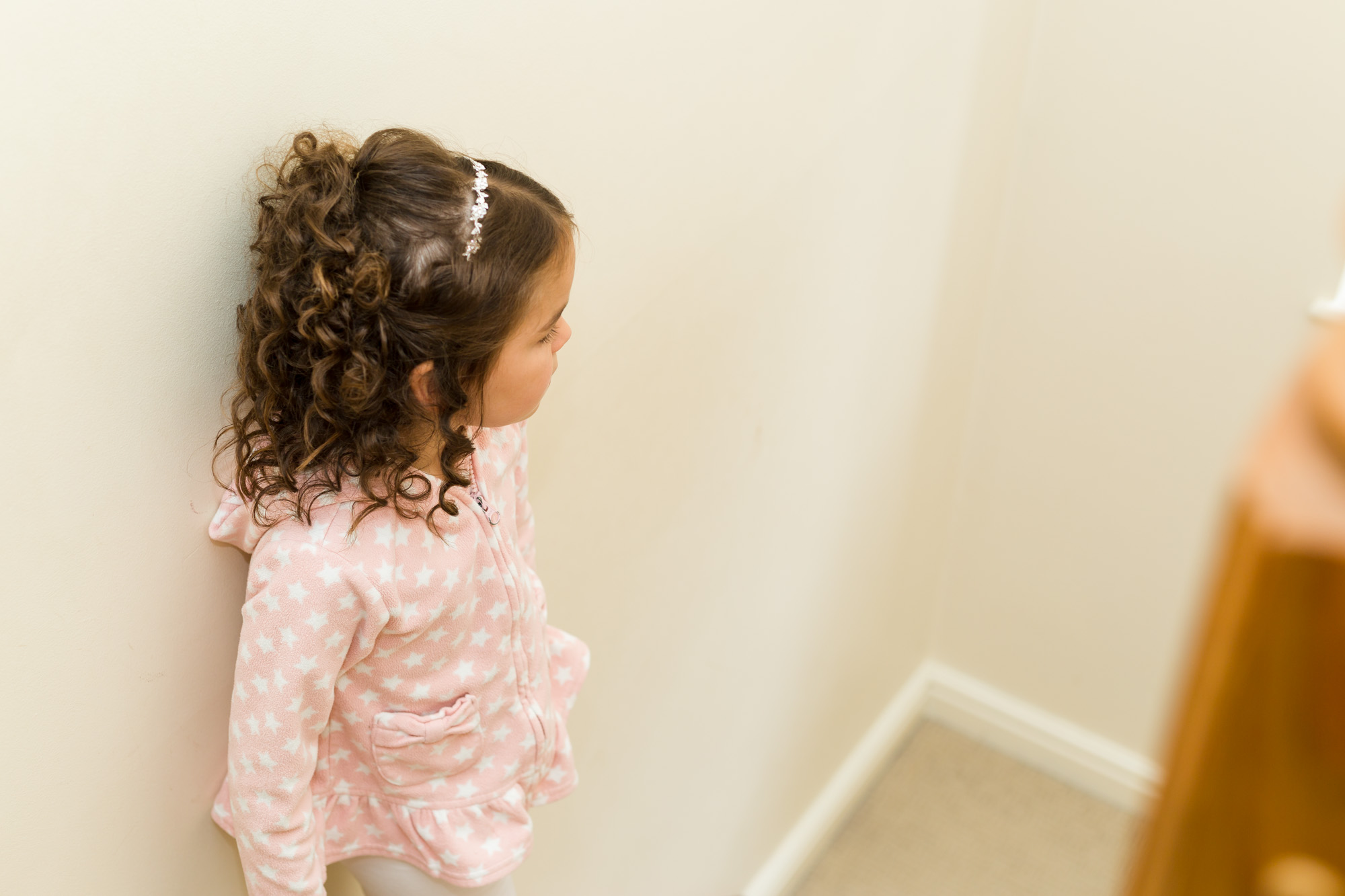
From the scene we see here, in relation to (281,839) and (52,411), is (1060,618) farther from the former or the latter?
(52,411)

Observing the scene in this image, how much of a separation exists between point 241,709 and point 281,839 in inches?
3.6

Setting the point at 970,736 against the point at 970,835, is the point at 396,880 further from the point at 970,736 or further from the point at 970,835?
the point at 970,736

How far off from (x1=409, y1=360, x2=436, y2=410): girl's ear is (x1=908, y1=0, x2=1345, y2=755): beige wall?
35.0 inches

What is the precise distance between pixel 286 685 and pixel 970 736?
64.5 inches

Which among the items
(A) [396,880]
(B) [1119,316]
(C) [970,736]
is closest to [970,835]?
(C) [970,736]

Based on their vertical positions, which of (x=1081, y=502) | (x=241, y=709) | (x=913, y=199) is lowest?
(x=1081, y=502)

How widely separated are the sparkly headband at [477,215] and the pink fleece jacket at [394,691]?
17 cm

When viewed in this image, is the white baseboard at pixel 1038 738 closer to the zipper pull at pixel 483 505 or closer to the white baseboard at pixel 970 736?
the white baseboard at pixel 970 736

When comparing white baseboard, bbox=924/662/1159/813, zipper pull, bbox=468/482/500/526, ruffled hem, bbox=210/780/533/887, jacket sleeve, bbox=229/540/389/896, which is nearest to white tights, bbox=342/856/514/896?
ruffled hem, bbox=210/780/533/887

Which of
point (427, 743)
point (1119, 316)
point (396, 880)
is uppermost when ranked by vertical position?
point (1119, 316)

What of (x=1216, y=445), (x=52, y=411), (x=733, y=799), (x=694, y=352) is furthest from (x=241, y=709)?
(x=1216, y=445)

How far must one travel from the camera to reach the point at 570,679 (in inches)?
36.1

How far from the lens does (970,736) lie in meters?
2.01

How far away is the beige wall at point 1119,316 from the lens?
132 cm
